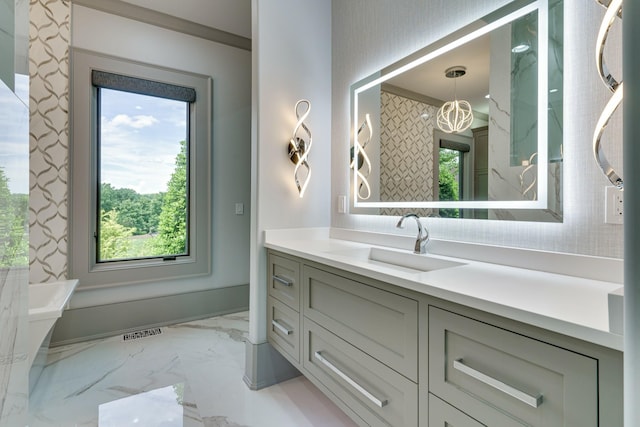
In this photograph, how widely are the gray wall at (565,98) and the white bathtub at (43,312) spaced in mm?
1880

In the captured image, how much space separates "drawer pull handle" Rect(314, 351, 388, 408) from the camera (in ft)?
3.80

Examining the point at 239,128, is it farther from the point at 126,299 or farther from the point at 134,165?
the point at 126,299

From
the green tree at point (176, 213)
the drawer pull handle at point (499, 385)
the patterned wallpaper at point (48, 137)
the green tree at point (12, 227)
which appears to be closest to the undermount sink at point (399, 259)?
the drawer pull handle at point (499, 385)

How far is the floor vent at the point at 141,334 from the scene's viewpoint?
2.70 meters

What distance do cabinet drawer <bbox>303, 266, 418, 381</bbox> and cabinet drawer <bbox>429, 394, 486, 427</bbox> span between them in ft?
0.29

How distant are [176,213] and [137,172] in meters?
0.50

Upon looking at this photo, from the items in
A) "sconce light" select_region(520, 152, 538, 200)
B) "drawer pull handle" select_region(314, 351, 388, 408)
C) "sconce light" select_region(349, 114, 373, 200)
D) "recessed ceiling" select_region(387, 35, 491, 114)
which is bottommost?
"drawer pull handle" select_region(314, 351, 388, 408)

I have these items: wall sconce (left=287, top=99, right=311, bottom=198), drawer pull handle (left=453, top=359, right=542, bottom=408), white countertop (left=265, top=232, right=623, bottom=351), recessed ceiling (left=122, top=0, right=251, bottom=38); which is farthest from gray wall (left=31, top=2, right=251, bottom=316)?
drawer pull handle (left=453, top=359, right=542, bottom=408)

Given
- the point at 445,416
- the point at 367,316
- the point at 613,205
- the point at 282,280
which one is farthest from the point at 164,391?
the point at 613,205

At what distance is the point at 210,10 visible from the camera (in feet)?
9.40

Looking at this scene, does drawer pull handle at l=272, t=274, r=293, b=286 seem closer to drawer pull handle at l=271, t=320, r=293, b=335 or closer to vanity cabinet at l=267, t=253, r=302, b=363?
vanity cabinet at l=267, t=253, r=302, b=363

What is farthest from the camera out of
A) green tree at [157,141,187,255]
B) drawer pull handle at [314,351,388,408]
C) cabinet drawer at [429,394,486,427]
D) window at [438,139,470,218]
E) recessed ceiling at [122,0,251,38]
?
green tree at [157,141,187,255]

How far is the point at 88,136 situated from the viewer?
8.71ft

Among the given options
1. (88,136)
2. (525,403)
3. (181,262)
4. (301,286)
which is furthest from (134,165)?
(525,403)
